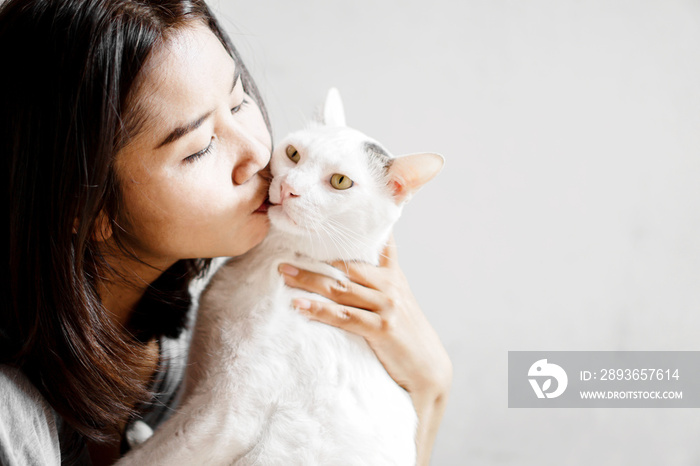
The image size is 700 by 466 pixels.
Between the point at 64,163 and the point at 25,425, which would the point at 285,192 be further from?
the point at 25,425

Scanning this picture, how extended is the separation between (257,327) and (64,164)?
0.48 m

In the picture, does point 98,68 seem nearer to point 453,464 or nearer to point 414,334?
point 414,334

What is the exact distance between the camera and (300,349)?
1.09 metres

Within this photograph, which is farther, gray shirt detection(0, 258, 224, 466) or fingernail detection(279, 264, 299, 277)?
fingernail detection(279, 264, 299, 277)

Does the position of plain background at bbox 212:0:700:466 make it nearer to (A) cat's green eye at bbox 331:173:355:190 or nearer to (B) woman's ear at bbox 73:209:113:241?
Result: (A) cat's green eye at bbox 331:173:355:190

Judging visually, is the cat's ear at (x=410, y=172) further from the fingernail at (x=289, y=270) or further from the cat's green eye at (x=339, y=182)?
the fingernail at (x=289, y=270)

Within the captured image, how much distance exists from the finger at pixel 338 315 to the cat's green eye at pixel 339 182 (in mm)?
258

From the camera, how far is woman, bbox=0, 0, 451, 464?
890 mm

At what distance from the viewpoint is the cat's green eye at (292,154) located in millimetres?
1200

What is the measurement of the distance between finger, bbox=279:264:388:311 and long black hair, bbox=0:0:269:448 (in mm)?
393

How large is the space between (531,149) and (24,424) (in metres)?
1.80

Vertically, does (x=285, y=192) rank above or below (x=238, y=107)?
below

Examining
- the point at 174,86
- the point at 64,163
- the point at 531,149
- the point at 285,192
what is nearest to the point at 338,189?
the point at 285,192

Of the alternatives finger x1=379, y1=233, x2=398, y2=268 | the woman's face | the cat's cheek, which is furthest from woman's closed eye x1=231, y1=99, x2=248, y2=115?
finger x1=379, y1=233, x2=398, y2=268
